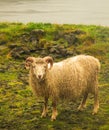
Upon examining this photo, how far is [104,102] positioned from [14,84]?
316cm

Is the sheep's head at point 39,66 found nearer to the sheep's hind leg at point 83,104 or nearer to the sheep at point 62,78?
the sheep at point 62,78

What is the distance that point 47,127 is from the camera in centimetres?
997

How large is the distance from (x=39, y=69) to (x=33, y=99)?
2.60 m

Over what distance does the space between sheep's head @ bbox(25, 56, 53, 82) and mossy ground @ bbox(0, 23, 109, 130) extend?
1217 millimetres

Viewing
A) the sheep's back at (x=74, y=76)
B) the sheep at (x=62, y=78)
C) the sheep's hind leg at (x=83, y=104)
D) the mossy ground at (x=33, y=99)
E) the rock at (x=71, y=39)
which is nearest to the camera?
the sheep at (x=62, y=78)

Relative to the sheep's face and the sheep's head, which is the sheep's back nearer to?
the sheep's head

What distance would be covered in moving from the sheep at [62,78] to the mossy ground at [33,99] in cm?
34

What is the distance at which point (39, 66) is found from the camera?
9.74m

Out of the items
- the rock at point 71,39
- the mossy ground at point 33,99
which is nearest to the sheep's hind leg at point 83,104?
the mossy ground at point 33,99

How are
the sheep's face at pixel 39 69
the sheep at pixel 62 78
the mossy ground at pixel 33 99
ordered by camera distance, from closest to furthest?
the sheep's face at pixel 39 69 → the sheep at pixel 62 78 → the mossy ground at pixel 33 99

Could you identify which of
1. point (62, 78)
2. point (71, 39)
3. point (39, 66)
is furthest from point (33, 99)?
point (71, 39)

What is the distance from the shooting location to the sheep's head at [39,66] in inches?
381

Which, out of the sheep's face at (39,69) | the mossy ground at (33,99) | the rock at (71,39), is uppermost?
the sheep's face at (39,69)

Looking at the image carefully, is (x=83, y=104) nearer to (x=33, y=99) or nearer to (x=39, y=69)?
(x=33, y=99)
